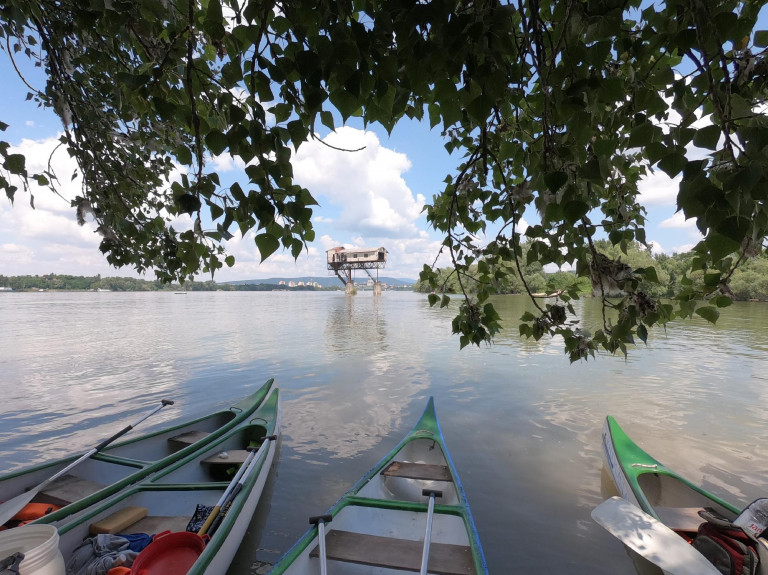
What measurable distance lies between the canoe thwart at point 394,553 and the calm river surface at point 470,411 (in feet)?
5.90

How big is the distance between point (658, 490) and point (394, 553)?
14.5ft

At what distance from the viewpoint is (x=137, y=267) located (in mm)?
5445

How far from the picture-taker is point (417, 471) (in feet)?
19.2

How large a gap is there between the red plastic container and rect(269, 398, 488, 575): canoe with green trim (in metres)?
1.16

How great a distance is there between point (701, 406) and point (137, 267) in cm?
1464

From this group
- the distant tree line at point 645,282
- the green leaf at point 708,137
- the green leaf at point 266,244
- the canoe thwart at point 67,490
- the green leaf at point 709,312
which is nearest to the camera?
the green leaf at point 708,137

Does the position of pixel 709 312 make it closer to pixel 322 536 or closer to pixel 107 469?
pixel 322 536

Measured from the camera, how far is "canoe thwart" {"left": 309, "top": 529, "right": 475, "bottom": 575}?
3627 millimetres

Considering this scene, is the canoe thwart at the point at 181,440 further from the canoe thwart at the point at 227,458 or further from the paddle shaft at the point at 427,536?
the paddle shaft at the point at 427,536

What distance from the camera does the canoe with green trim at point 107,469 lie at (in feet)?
15.9

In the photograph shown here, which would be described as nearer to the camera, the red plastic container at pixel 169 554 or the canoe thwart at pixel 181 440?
the red plastic container at pixel 169 554

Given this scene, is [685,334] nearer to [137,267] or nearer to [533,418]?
[533,418]

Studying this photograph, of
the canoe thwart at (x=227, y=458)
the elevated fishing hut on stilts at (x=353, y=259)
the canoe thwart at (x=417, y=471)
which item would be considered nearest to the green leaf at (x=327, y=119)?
the canoe thwart at (x=417, y=471)

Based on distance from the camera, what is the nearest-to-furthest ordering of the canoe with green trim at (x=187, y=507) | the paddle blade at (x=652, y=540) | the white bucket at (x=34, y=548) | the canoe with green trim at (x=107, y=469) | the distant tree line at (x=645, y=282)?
the distant tree line at (x=645, y=282)
the white bucket at (x=34, y=548)
the paddle blade at (x=652, y=540)
the canoe with green trim at (x=187, y=507)
the canoe with green trim at (x=107, y=469)
